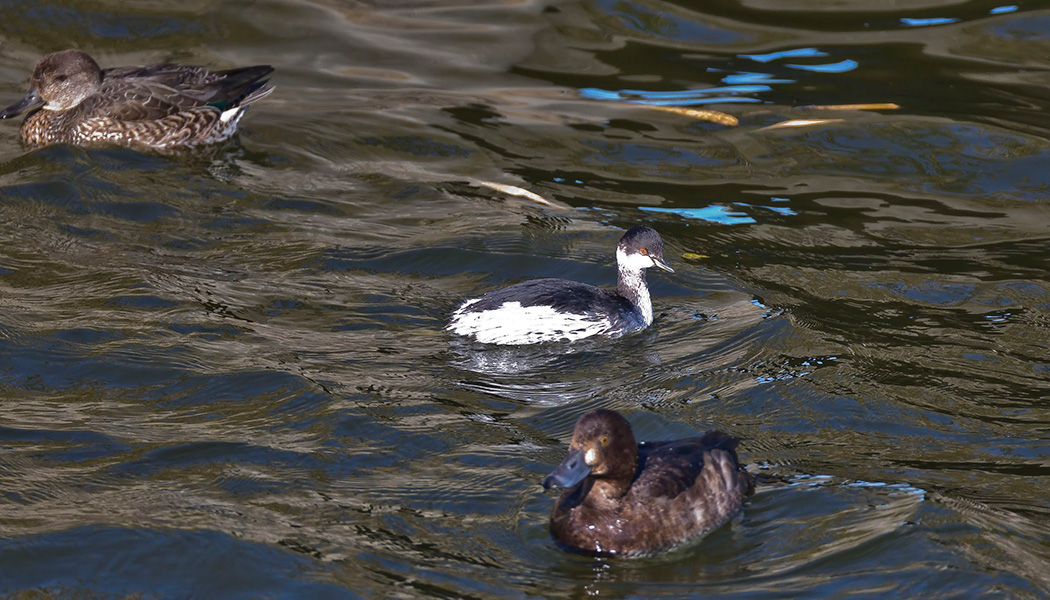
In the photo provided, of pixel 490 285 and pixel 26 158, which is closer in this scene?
pixel 490 285

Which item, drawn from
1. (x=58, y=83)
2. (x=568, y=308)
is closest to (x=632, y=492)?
(x=568, y=308)

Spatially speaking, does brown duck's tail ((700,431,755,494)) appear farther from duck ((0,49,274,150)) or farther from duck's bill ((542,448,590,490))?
duck ((0,49,274,150))

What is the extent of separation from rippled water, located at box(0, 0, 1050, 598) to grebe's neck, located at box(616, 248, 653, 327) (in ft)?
1.25

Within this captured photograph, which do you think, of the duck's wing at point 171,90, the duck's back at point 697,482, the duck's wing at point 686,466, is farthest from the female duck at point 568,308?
the duck's wing at point 171,90

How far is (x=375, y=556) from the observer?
6277 millimetres

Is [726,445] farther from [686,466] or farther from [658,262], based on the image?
[658,262]

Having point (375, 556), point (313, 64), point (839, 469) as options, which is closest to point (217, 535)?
point (375, 556)

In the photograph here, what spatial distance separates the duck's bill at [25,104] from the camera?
1297 cm

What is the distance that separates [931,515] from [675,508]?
4.24 feet

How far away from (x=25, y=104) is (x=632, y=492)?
29.5 ft

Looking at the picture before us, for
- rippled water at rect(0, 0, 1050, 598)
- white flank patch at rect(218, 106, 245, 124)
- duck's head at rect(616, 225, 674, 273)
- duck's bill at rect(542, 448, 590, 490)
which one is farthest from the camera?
white flank patch at rect(218, 106, 245, 124)

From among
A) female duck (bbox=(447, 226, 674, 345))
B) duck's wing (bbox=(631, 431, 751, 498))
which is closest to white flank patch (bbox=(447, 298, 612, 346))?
female duck (bbox=(447, 226, 674, 345))

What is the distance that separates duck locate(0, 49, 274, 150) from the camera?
12.8 m

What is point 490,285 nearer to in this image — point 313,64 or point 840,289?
point 840,289
